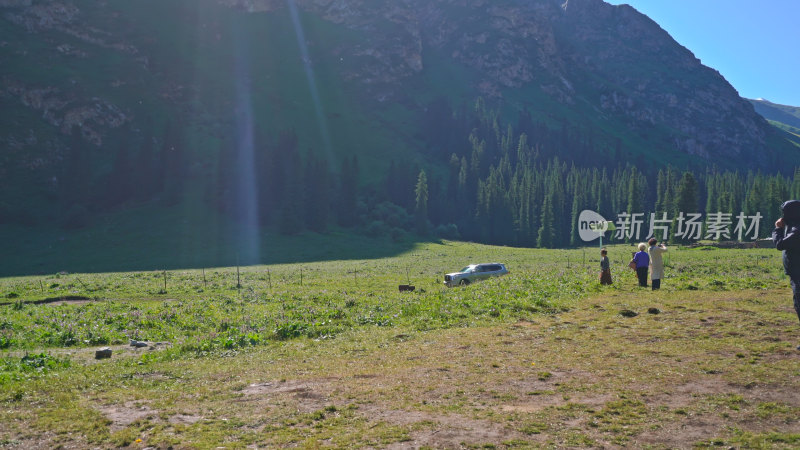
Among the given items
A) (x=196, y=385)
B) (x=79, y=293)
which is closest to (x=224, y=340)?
(x=196, y=385)

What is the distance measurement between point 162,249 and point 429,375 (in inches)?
3733

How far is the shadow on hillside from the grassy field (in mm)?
66573

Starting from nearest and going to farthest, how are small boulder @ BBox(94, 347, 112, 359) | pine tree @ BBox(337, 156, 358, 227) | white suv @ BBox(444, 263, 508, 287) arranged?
small boulder @ BBox(94, 347, 112, 359), white suv @ BBox(444, 263, 508, 287), pine tree @ BBox(337, 156, 358, 227)

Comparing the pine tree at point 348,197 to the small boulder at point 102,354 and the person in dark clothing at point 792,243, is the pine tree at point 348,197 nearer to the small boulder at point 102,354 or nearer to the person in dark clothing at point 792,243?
the small boulder at point 102,354

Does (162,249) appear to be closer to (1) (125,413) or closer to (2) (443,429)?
(1) (125,413)

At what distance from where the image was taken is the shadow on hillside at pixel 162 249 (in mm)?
83438

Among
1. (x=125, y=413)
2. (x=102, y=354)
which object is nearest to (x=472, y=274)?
(x=102, y=354)

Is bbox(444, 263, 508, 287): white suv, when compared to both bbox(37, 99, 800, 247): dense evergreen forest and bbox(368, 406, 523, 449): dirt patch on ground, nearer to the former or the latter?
bbox(368, 406, 523, 449): dirt patch on ground

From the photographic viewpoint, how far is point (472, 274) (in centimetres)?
3978

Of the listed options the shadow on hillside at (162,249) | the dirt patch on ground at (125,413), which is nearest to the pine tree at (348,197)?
the shadow on hillside at (162,249)

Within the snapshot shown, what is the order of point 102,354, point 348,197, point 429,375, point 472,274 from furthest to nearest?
point 348,197 < point 472,274 < point 102,354 < point 429,375

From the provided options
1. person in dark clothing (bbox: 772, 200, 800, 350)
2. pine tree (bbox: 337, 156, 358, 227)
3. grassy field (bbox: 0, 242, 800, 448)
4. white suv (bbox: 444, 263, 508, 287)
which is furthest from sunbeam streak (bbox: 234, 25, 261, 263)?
person in dark clothing (bbox: 772, 200, 800, 350)

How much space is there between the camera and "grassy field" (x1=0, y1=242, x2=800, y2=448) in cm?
800

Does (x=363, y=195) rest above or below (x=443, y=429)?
above
